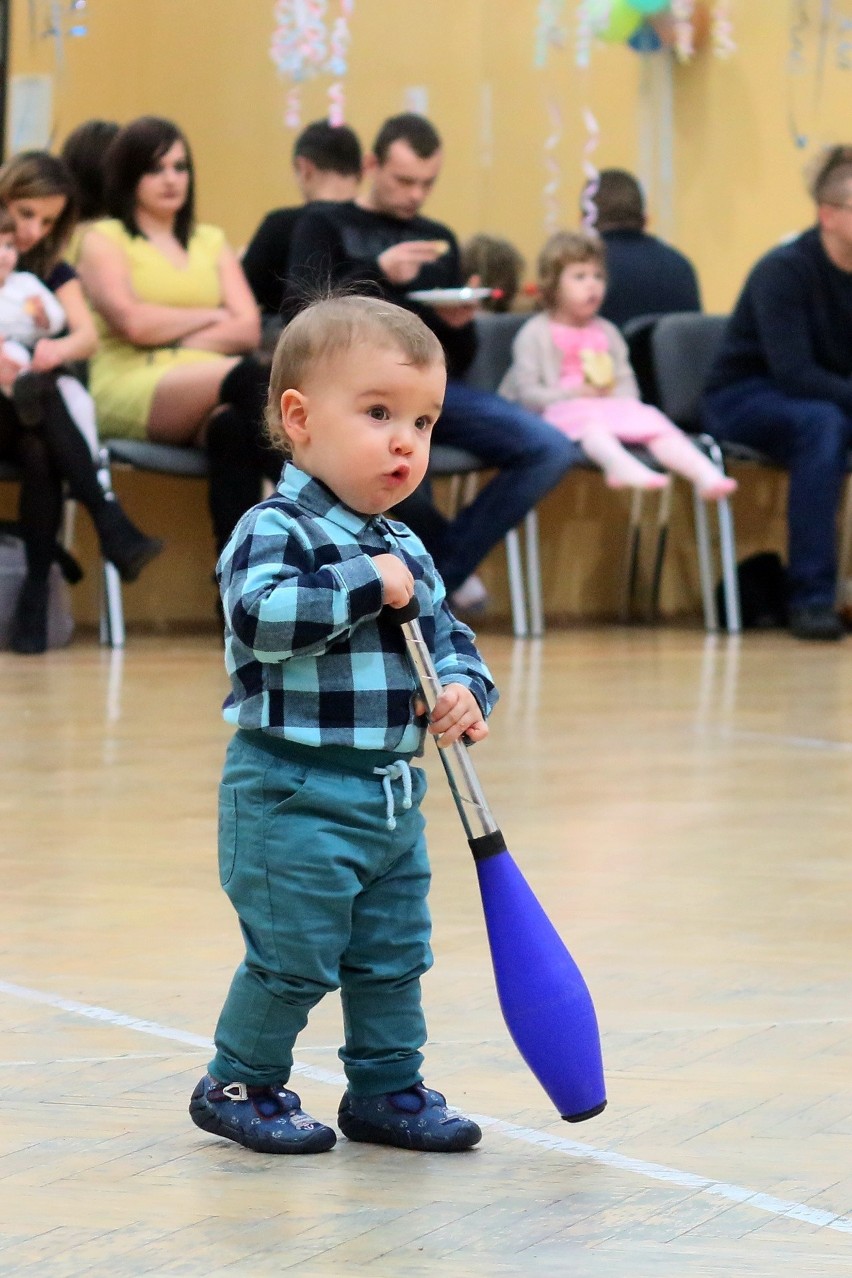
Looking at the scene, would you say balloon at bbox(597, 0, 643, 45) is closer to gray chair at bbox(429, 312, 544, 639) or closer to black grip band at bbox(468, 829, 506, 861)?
gray chair at bbox(429, 312, 544, 639)

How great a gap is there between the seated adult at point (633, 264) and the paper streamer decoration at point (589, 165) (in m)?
0.13

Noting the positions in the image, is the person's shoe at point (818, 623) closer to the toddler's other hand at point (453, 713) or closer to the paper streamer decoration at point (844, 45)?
the paper streamer decoration at point (844, 45)

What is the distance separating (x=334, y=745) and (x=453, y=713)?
0.10m

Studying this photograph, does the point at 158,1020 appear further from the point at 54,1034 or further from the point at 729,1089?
the point at 729,1089

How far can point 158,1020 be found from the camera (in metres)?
2.18

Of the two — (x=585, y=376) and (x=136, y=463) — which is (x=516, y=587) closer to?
(x=585, y=376)

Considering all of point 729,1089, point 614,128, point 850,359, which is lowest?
point 729,1089

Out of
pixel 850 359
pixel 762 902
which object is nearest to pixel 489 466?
pixel 850 359

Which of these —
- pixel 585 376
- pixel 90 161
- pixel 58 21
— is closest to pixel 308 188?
pixel 90 161

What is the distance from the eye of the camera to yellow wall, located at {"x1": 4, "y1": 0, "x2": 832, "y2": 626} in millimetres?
8711

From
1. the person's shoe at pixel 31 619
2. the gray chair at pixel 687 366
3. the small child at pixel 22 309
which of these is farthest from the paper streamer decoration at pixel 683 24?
the person's shoe at pixel 31 619

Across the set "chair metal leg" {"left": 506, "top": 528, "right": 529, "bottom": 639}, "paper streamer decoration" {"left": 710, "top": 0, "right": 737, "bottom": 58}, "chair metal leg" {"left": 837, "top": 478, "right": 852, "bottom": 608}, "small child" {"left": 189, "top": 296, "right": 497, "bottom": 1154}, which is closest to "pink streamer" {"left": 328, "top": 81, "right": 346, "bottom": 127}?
"paper streamer decoration" {"left": 710, "top": 0, "right": 737, "bottom": 58}

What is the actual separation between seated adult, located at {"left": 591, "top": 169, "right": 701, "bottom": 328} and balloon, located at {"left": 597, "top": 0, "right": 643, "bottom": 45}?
1.09 m

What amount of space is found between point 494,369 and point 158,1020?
5253 millimetres
